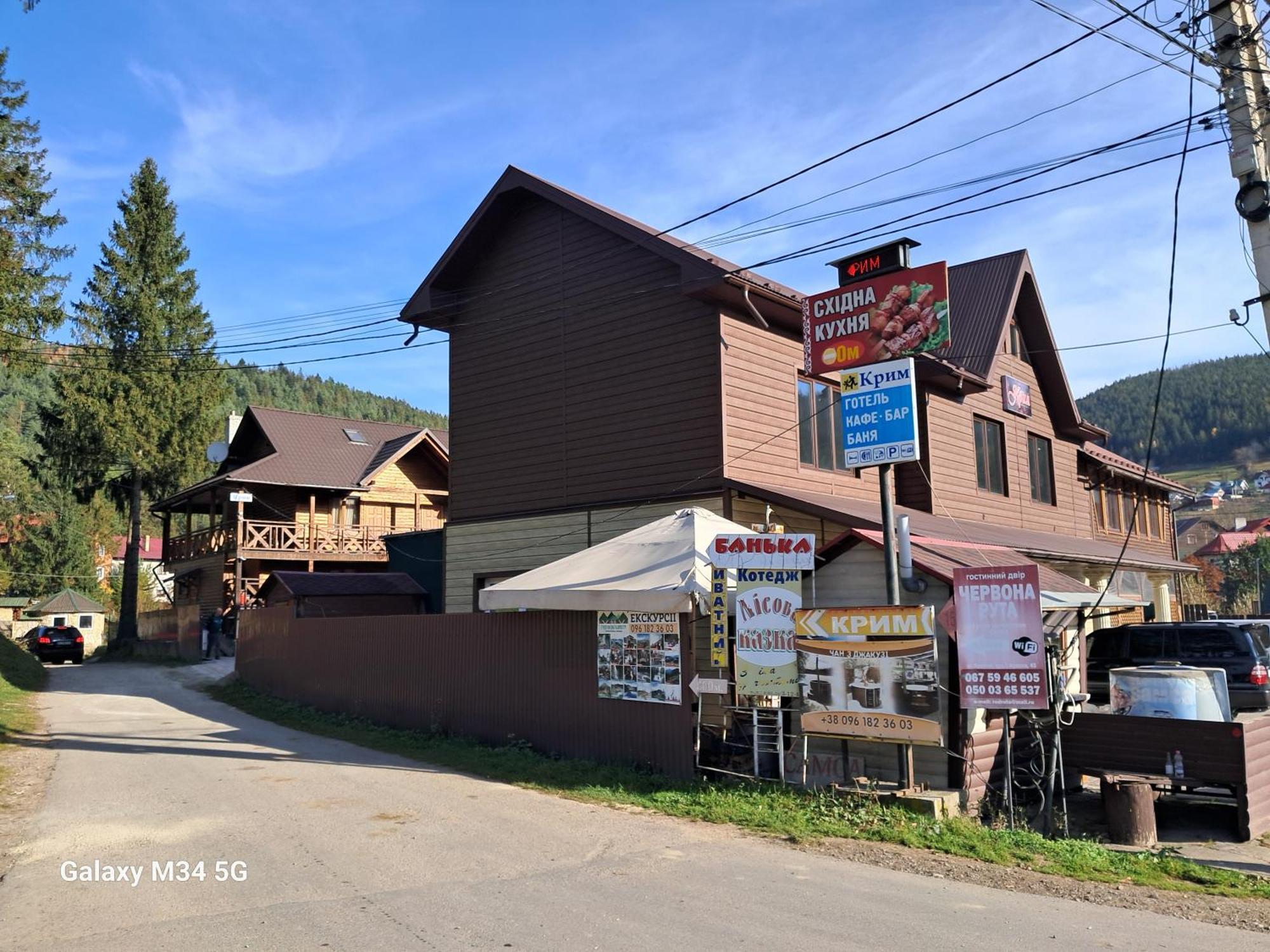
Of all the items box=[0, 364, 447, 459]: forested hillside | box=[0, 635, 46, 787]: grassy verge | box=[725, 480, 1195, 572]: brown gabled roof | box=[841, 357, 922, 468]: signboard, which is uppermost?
box=[0, 364, 447, 459]: forested hillside

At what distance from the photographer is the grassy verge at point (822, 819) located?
8172mm

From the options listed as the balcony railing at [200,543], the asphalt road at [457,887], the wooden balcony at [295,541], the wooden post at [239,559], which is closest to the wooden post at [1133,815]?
the asphalt road at [457,887]

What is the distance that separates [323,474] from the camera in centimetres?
3825

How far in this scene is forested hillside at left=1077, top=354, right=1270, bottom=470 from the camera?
174 meters

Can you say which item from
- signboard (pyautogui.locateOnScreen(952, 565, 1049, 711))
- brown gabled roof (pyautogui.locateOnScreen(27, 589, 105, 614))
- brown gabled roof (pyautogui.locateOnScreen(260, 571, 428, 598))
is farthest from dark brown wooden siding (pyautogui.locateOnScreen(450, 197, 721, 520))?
brown gabled roof (pyautogui.locateOnScreen(27, 589, 105, 614))

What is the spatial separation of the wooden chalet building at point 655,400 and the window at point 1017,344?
4.6 inches

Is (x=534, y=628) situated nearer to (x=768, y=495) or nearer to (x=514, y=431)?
(x=768, y=495)

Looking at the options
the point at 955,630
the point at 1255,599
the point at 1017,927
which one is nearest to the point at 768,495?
the point at 955,630

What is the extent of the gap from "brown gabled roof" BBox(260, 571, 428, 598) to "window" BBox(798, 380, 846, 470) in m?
13.7

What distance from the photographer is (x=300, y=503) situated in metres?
38.3

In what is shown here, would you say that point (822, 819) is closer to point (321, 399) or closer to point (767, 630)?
point (767, 630)

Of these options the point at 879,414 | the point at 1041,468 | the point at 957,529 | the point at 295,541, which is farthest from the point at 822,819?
the point at 295,541

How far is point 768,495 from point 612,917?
29.7ft

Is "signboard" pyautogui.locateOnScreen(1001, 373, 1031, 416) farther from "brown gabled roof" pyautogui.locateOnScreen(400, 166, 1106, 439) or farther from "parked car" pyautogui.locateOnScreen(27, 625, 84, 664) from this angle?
"parked car" pyautogui.locateOnScreen(27, 625, 84, 664)
